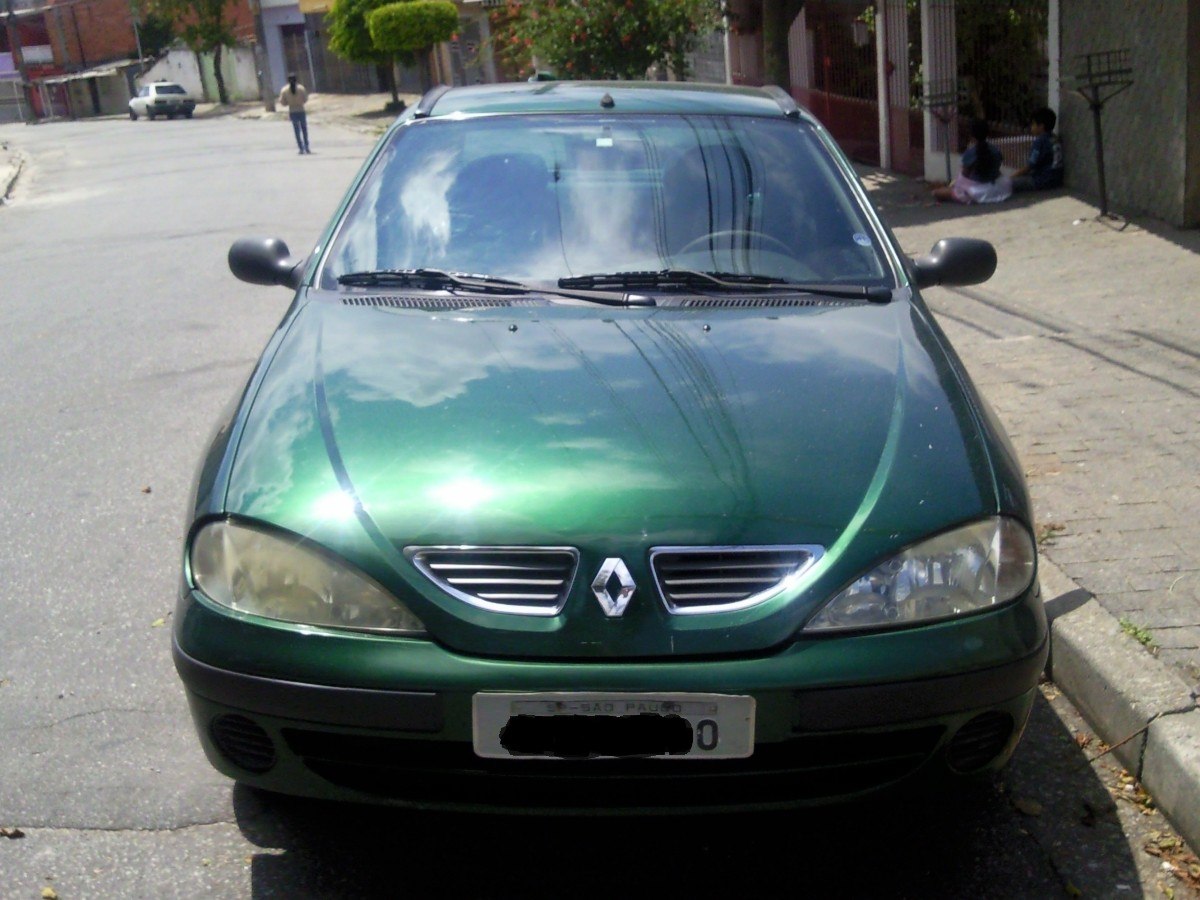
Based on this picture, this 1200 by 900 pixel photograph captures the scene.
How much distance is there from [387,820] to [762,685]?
3.58 feet

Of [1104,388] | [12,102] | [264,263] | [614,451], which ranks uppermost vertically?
[264,263]

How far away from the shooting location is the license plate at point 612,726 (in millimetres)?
2498

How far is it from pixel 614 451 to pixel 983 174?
11.4 meters

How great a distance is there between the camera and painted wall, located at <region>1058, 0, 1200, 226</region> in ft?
34.8

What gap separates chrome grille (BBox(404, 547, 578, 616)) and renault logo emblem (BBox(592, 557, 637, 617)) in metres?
0.06

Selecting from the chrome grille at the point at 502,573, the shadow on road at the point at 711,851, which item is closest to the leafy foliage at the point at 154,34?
the shadow on road at the point at 711,851

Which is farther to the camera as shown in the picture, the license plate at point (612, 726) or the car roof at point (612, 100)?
the car roof at point (612, 100)

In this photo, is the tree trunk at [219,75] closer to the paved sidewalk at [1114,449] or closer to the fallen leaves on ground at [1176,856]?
the paved sidewalk at [1114,449]

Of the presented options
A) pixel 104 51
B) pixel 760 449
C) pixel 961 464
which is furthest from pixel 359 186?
pixel 104 51

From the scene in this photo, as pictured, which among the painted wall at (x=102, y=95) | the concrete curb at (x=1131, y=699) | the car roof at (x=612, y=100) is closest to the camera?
the concrete curb at (x=1131, y=699)

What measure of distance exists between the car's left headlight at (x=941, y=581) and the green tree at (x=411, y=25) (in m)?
41.4

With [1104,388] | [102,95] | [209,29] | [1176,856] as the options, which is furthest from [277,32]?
[1176,856]

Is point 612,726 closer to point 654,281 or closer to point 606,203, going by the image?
point 654,281

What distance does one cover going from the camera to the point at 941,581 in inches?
105
